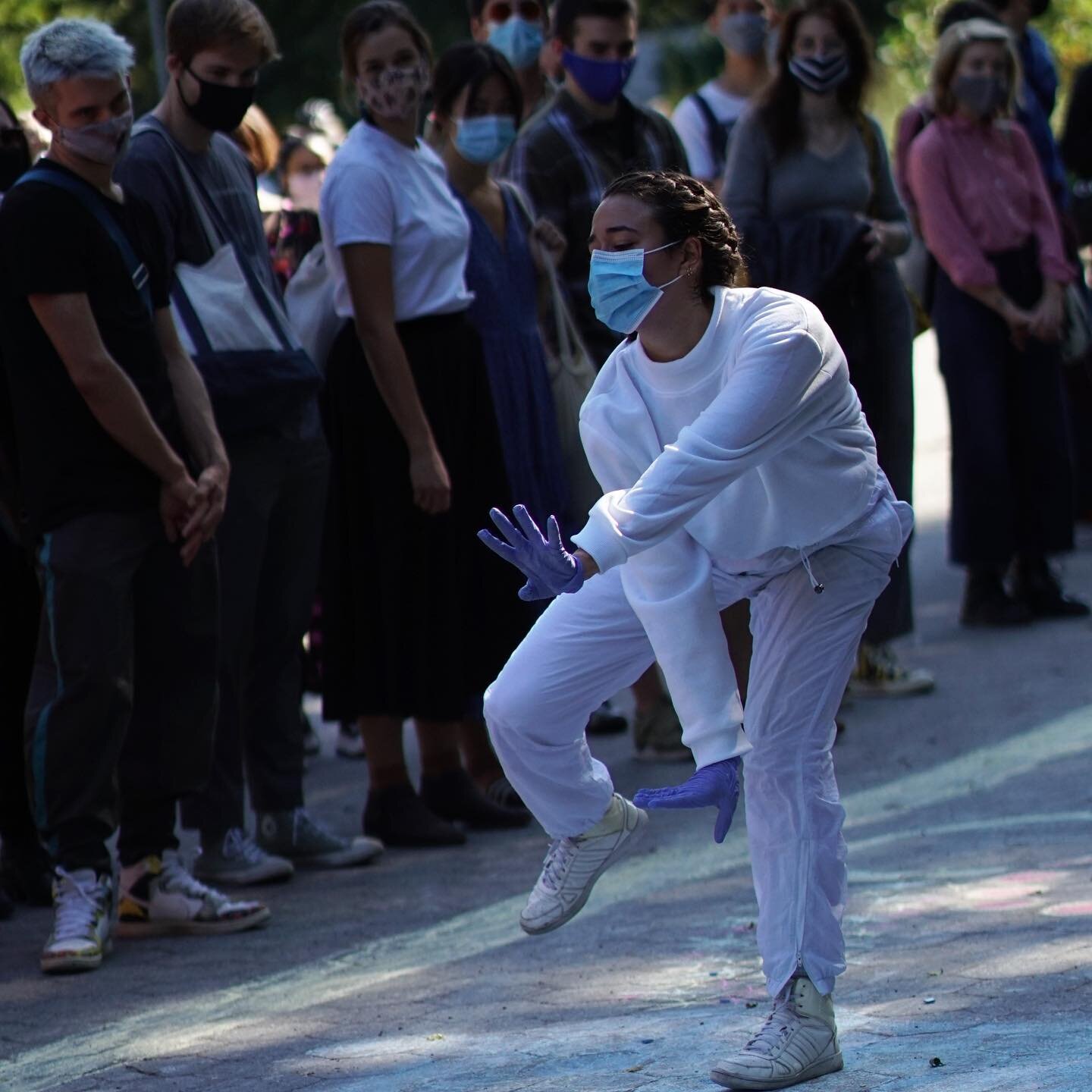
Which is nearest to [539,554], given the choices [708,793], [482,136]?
[708,793]

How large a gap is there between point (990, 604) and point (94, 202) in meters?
4.98

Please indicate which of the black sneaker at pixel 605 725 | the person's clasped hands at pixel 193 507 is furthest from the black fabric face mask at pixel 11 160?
the black sneaker at pixel 605 725

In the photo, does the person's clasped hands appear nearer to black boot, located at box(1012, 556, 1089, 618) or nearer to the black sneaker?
the black sneaker

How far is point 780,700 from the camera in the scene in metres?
4.35

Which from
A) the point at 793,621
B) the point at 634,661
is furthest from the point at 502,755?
the point at 793,621

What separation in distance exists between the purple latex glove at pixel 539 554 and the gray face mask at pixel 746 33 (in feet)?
17.9

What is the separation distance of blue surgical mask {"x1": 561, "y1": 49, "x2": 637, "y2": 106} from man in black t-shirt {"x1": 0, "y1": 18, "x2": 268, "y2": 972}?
7.09ft

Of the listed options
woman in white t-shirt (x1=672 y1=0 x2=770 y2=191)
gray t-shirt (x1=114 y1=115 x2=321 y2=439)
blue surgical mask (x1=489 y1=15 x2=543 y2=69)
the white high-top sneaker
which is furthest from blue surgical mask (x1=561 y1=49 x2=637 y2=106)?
the white high-top sneaker

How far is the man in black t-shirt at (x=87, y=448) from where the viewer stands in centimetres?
546

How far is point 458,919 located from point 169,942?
74 cm

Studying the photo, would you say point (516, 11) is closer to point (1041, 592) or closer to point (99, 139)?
point (99, 139)

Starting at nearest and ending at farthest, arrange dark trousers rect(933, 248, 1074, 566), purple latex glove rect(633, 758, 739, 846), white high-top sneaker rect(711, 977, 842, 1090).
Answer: purple latex glove rect(633, 758, 739, 846), white high-top sneaker rect(711, 977, 842, 1090), dark trousers rect(933, 248, 1074, 566)

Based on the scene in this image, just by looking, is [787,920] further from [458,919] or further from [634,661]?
[458,919]

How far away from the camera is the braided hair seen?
14.3 feet
